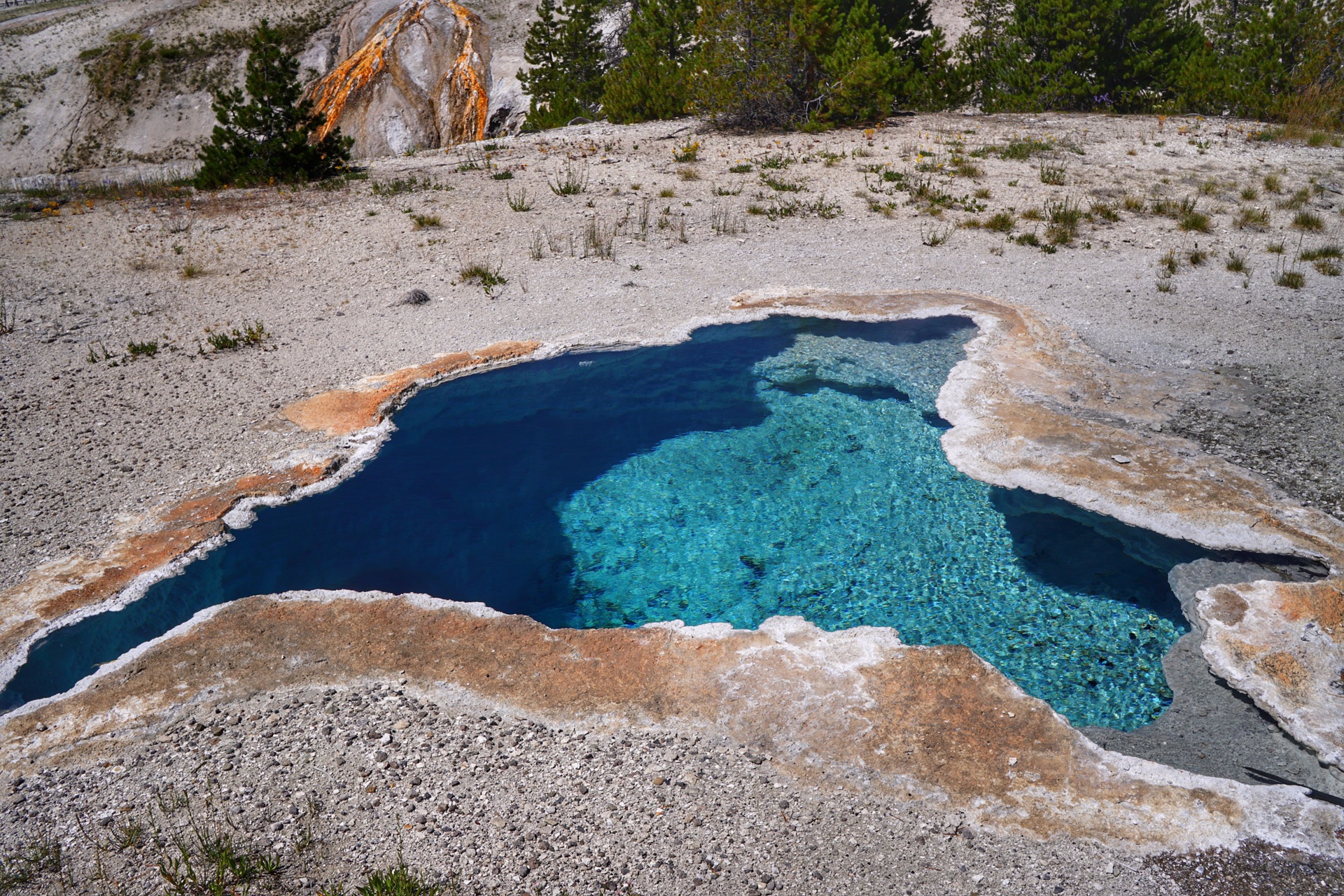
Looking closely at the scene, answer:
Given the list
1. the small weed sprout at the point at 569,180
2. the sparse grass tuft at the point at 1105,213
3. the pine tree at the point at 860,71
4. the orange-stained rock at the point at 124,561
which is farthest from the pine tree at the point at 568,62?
the orange-stained rock at the point at 124,561

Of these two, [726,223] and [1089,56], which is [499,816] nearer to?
[726,223]

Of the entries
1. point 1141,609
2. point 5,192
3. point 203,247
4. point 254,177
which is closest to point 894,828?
point 1141,609

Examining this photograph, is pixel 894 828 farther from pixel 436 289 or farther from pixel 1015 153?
pixel 1015 153

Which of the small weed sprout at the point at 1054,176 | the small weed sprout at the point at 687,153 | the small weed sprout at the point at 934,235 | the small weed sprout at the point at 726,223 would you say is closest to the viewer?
the small weed sprout at the point at 934,235

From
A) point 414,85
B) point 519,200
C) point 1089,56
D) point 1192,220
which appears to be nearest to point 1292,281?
point 1192,220

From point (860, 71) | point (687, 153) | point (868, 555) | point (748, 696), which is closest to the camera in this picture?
point (748, 696)

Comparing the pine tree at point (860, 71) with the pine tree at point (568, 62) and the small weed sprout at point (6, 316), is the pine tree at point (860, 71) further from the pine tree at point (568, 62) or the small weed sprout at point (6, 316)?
the small weed sprout at point (6, 316)
